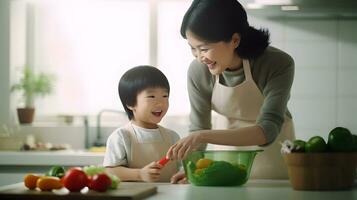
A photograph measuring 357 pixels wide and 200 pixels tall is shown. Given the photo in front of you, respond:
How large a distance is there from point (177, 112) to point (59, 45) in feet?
2.32

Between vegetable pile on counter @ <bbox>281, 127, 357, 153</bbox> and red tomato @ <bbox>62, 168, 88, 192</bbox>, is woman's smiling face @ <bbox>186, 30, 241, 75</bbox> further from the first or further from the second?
red tomato @ <bbox>62, 168, 88, 192</bbox>

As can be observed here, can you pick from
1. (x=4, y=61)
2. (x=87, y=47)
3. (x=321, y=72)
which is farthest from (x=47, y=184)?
(x=87, y=47)

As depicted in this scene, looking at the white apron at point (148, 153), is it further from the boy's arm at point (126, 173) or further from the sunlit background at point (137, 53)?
the sunlit background at point (137, 53)

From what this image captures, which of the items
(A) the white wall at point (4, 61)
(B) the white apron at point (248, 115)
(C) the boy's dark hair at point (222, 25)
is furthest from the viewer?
(A) the white wall at point (4, 61)

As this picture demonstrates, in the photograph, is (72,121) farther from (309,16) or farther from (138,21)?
(309,16)

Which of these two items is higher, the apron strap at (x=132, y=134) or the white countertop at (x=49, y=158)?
the apron strap at (x=132, y=134)

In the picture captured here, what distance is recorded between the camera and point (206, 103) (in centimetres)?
176

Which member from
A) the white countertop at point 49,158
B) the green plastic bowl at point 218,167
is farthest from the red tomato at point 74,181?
the white countertop at point 49,158

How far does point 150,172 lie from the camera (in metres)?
1.56

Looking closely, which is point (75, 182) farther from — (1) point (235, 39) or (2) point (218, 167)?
(1) point (235, 39)

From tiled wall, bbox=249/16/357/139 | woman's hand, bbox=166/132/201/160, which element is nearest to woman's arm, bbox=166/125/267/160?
woman's hand, bbox=166/132/201/160

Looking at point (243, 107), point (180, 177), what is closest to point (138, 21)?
point (243, 107)

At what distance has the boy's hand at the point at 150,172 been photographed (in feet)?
5.10

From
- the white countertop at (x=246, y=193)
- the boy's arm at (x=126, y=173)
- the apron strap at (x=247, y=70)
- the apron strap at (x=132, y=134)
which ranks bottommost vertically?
the boy's arm at (x=126, y=173)
